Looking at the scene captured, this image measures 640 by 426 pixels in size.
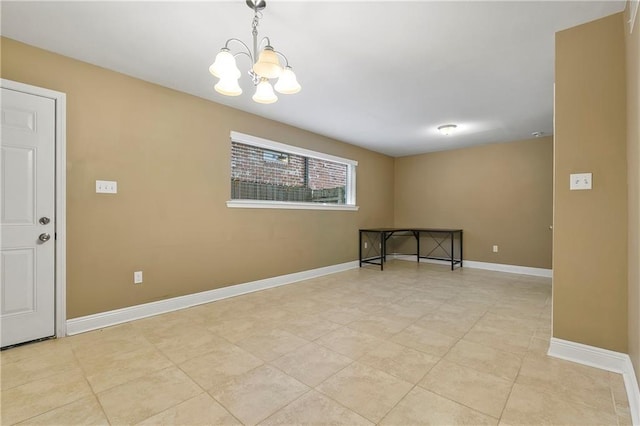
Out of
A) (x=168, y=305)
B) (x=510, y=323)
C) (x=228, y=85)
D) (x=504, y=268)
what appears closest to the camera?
(x=228, y=85)

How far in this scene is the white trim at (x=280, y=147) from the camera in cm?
366

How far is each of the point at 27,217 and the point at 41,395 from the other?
138 cm

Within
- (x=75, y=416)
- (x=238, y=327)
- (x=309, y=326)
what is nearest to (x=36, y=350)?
(x=75, y=416)

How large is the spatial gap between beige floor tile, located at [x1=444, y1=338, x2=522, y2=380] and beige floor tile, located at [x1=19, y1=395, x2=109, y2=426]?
2.08 metres

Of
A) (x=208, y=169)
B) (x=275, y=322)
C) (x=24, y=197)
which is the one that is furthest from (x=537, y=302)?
(x=24, y=197)

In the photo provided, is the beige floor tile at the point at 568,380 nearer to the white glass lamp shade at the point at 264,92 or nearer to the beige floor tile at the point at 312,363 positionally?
the beige floor tile at the point at 312,363

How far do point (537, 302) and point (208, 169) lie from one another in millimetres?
4101

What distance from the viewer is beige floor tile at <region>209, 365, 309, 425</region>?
1.48 metres

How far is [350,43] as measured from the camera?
86.4 inches

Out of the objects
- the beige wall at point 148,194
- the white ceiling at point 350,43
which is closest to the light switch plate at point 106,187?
the beige wall at point 148,194

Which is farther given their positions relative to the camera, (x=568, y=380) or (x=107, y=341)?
(x=107, y=341)

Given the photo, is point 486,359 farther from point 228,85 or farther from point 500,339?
point 228,85

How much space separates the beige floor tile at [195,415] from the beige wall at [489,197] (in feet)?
17.4

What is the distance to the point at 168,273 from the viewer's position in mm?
3016
